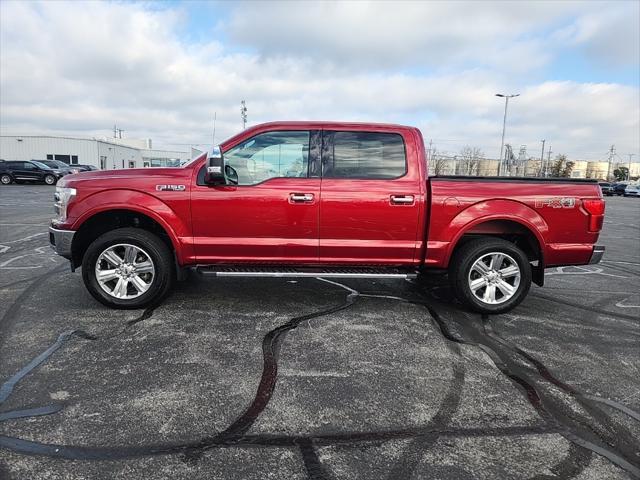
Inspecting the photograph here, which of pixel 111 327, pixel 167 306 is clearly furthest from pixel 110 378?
pixel 167 306

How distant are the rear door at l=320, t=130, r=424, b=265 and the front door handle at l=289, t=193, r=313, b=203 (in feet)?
0.44

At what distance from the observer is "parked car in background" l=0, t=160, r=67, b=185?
96.1ft

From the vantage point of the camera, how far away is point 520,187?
477 centimetres

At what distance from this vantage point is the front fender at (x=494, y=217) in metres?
4.72

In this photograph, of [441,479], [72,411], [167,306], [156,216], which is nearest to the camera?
[441,479]

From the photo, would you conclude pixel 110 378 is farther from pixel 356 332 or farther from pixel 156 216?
pixel 356 332

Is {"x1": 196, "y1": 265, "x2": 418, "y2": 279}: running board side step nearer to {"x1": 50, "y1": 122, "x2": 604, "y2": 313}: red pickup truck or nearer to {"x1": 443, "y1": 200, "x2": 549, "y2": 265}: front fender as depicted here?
{"x1": 50, "y1": 122, "x2": 604, "y2": 313}: red pickup truck

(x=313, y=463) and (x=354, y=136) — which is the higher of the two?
(x=354, y=136)

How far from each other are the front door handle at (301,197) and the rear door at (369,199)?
0.13 metres

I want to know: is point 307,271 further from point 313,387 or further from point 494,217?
point 494,217

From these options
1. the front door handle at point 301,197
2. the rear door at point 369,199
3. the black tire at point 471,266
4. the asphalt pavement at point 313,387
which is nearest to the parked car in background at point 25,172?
the asphalt pavement at point 313,387

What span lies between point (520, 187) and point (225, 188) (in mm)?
3090

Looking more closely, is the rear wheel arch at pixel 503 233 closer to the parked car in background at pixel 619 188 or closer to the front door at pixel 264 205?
the front door at pixel 264 205

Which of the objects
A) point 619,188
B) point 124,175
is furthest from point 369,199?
point 619,188
